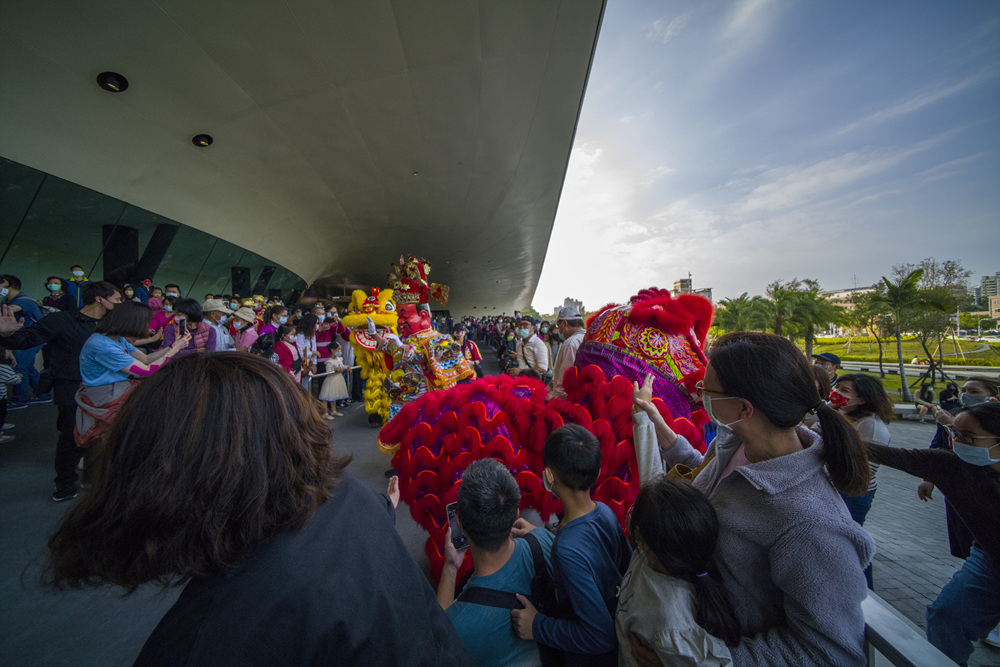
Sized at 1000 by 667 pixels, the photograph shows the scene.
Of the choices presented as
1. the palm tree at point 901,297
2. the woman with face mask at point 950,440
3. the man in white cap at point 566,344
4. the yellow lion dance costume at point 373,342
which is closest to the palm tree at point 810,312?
the palm tree at point 901,297

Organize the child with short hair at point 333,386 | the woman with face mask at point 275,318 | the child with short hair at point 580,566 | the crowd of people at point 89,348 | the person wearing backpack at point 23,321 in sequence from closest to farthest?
the child with short hair at point 580,566 → the crowd of people at point 89,348 → the person wearing backpack at point 23,321 → the woman with face mask at point 275,318 → the child with short hair at point 333,386

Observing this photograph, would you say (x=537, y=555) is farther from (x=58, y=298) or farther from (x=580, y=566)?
(x=58, y=298)

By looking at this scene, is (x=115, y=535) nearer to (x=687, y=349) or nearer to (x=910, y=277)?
(x=687, y=349)

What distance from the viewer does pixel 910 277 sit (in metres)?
9.65

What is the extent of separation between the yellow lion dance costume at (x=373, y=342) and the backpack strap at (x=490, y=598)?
3080 millimetres

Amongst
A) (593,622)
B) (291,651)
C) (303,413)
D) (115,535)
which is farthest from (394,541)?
(593,622)

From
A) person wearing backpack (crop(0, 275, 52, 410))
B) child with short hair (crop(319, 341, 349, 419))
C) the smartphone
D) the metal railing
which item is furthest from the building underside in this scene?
the metal railing

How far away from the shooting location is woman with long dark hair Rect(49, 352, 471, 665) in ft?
1.96

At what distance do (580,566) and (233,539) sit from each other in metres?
0.98

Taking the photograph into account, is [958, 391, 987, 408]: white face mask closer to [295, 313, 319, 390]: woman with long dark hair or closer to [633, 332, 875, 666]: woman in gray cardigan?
[633, 332, 875, 666]: woman in gray cardigan

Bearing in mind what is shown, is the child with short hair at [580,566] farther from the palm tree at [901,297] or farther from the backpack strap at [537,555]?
the palm tree at [901,297]

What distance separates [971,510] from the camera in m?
1.54

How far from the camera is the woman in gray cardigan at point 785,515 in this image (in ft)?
2.52

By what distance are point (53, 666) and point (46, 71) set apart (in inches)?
333
